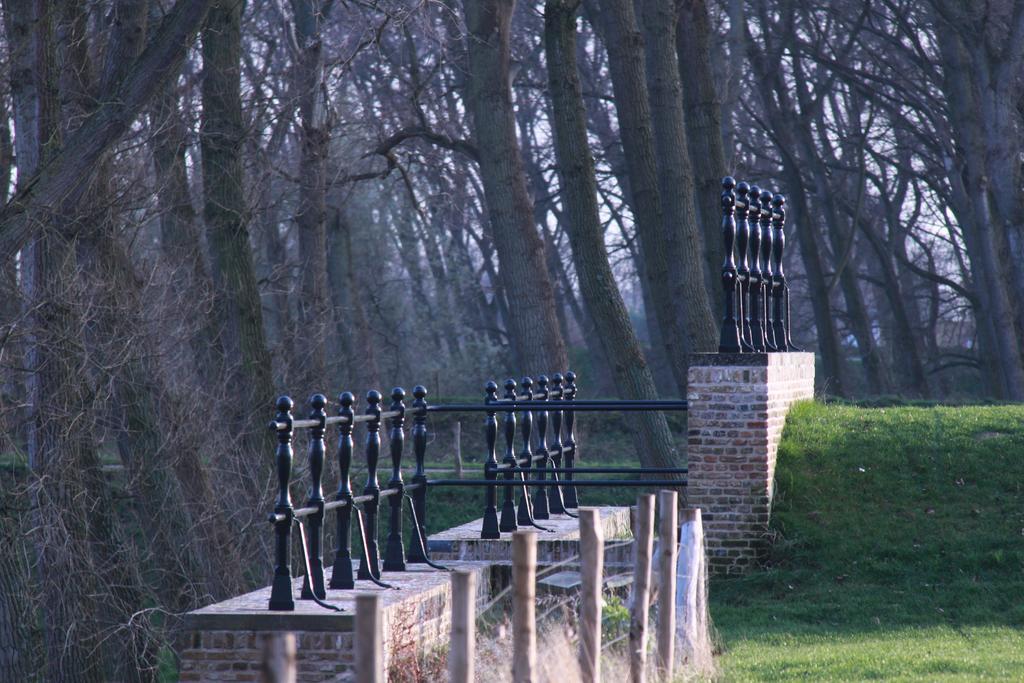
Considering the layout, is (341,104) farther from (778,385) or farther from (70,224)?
(778,385)

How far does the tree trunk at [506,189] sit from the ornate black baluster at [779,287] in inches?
223

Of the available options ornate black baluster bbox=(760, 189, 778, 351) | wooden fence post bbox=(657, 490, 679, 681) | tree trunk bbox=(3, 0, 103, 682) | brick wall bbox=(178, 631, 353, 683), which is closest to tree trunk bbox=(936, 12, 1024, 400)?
ornate black baluster bbox=(760, 189, 778, 351)

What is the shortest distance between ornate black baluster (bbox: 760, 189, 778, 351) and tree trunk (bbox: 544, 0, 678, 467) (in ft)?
16.3

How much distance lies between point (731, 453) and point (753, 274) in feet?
5.47

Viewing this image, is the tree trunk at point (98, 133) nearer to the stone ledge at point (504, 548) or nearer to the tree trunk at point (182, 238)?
the tree trunk at point (182, 238)

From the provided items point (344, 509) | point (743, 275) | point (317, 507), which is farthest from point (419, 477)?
point (743, 275)

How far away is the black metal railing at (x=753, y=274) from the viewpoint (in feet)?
34.4

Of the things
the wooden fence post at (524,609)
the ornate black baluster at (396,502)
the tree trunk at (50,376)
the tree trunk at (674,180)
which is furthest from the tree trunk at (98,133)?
the wooden fence post at (524,609)

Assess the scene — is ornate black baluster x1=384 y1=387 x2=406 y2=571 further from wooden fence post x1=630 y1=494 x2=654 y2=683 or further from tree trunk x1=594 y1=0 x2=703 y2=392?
tree trunk x1=594 y1=0 x2=703 y2=392

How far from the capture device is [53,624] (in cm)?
1438

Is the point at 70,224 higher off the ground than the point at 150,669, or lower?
higher

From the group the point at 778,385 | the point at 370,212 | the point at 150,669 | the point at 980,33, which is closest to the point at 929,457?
the point at 778,385

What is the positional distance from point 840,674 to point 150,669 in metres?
9.60

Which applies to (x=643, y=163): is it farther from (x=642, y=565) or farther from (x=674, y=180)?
(x=642, y=565)
